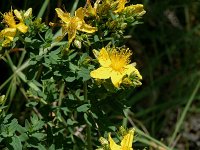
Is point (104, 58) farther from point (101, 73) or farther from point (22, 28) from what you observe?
point (22, 28)

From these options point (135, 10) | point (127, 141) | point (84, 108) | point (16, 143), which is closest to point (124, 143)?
point (127, 141)

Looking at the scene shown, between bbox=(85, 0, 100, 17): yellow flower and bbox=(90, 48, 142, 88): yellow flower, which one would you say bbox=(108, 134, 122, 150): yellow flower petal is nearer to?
bbox=(90, 48, 142, 88): yellow flower

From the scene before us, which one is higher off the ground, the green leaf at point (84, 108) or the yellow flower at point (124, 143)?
the green leaf at point (84, 108)

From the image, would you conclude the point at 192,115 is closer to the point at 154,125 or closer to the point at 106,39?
the point at 154,125

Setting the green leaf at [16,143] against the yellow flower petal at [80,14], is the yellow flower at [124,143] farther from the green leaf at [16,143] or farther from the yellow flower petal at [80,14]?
the yellow flower petal at [80,14]

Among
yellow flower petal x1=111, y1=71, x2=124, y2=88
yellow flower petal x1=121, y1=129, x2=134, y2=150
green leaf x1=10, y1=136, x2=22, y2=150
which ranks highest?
yellow flower petal x1=111, y1=71, x2=124, y2=88

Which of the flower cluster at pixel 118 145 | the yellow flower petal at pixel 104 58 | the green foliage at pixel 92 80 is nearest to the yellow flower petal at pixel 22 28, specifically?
the green foliage at pixel 92 80

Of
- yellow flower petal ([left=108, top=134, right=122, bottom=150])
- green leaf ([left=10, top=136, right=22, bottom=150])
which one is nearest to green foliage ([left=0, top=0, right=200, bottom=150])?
green leaf ([left=10, top=136, right=22, bottom=150])
